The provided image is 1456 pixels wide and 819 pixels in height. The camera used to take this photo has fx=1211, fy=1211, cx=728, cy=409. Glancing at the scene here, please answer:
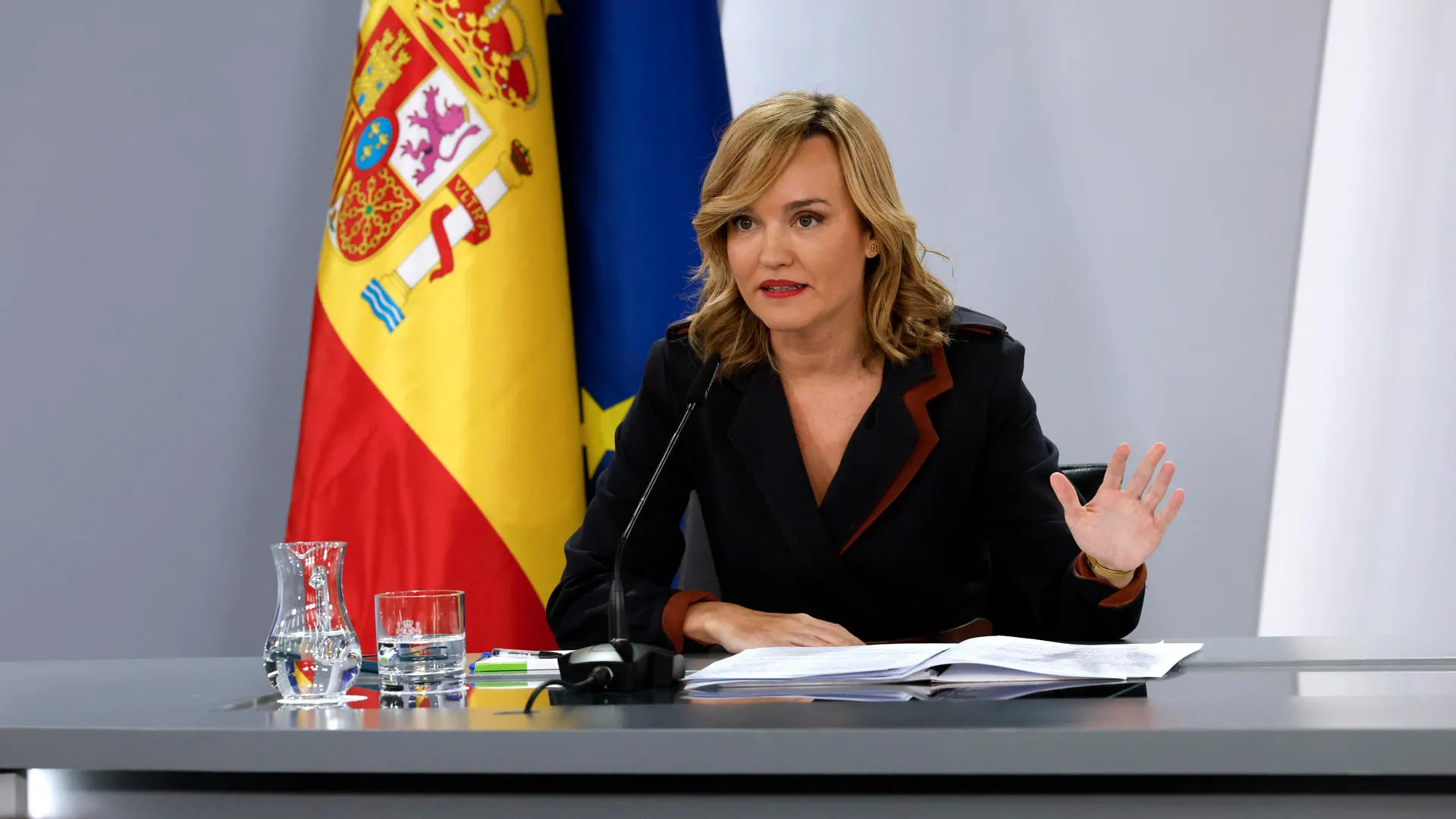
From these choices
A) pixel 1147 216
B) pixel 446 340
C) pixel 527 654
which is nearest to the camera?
pixel 527 654

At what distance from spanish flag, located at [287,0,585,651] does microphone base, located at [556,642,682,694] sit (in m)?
1.17

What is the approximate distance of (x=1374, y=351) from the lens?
7.67ft

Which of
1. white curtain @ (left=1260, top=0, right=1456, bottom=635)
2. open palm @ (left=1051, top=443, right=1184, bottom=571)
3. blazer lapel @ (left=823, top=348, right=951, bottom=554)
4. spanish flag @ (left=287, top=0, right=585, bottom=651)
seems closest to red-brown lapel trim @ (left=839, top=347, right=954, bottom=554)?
blazer lapel @ (left=823, top=348, right=951, bottom=554)

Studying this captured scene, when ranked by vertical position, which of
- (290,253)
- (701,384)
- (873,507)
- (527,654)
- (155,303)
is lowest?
(527,654)

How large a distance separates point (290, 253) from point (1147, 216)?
71.1 inches

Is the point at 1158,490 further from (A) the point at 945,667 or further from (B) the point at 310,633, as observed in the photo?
(B) the point at 310,633

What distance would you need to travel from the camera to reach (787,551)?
65.0 inches

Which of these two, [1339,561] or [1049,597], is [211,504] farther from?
[1339,561]

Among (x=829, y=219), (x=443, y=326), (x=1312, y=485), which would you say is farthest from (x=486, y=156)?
(x=1312, y=485)

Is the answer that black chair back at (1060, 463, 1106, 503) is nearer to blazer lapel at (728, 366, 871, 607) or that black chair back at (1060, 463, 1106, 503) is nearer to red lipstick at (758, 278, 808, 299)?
blazer lapel at (728, 366, 871, 607)

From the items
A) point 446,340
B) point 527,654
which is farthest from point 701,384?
point 446,340

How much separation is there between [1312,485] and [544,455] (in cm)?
153

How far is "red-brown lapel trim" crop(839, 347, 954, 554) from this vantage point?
1630 mm

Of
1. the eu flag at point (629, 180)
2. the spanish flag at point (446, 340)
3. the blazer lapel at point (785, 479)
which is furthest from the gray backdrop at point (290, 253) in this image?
the blazer lapel at point (785, 479)
